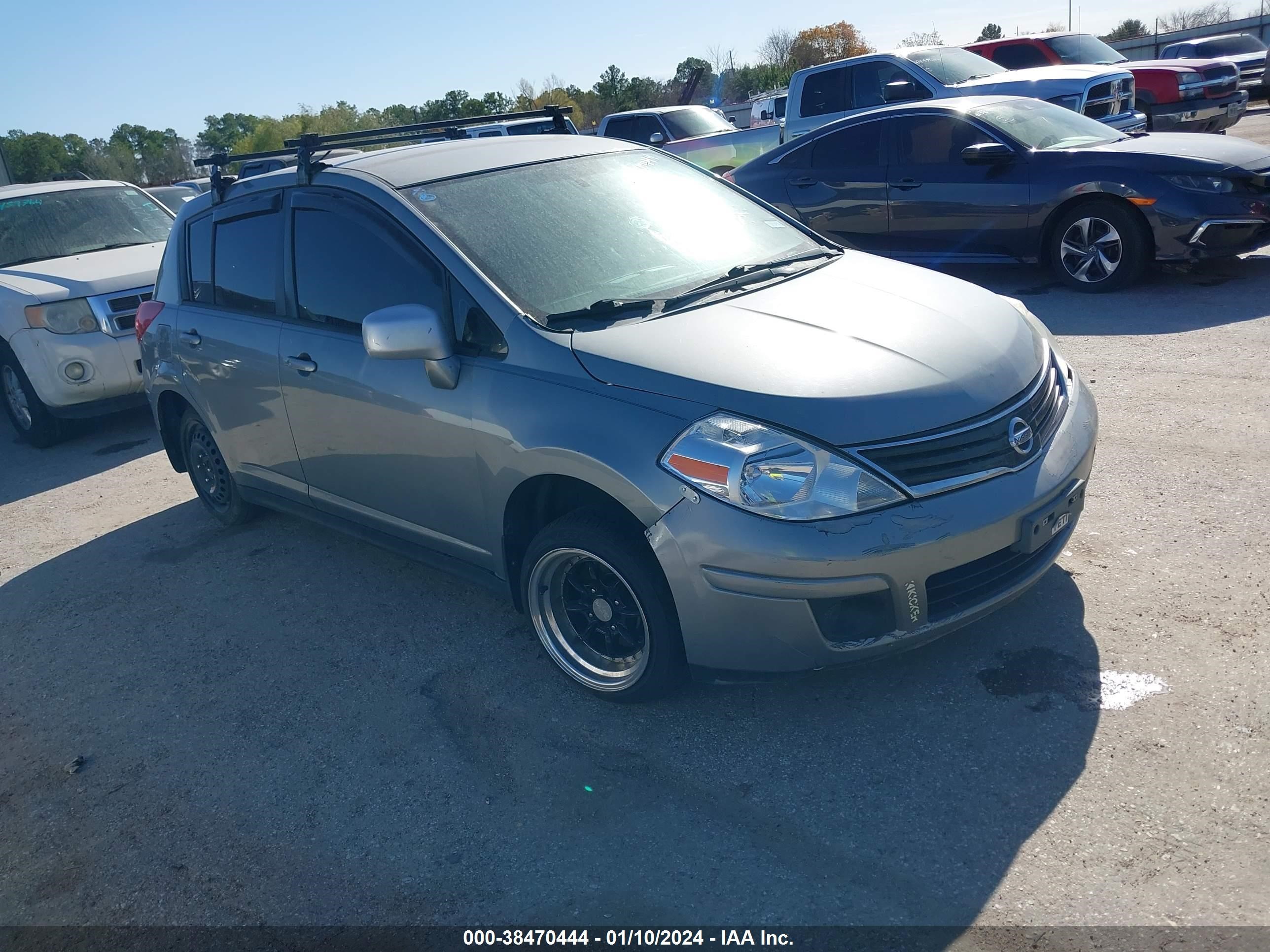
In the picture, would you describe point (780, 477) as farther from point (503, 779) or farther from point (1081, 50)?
point (1081, 50)

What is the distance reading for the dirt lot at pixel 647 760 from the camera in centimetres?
272

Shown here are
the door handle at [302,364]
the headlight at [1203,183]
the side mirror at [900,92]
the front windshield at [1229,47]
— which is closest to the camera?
the door handle at [302,364]

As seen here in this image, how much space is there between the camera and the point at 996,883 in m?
2.62

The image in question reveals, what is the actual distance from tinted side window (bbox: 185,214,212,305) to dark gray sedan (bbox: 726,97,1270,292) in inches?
232

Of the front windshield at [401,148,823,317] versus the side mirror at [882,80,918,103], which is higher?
the front windshield at [401,148,823,317]

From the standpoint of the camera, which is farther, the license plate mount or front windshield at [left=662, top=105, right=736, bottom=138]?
front windshield at [left=662, top=105, right=736, bottom=138]

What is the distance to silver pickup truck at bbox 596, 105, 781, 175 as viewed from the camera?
52.8 ft

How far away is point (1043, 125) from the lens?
8836 mm

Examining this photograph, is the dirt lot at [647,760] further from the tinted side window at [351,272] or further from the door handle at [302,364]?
the tinted side window at [351,272]

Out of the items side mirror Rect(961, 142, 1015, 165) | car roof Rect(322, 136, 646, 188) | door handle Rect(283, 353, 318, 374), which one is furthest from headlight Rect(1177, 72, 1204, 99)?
door handle Rect(283, 353, 318, 374)

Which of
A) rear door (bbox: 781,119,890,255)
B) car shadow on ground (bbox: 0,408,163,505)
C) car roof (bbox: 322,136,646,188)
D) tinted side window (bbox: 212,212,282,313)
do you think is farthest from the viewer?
rear door (bbox: 781,119,890,255)

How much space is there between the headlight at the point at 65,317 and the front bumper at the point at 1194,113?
1482 cm

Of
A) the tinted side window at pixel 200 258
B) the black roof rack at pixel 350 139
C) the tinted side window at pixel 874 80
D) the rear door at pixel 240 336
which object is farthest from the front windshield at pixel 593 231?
the tinted side window at pixel 874 80

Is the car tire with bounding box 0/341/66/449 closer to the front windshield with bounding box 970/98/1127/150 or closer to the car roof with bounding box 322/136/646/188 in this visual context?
the car roof with bounding box 322/136/646/188
